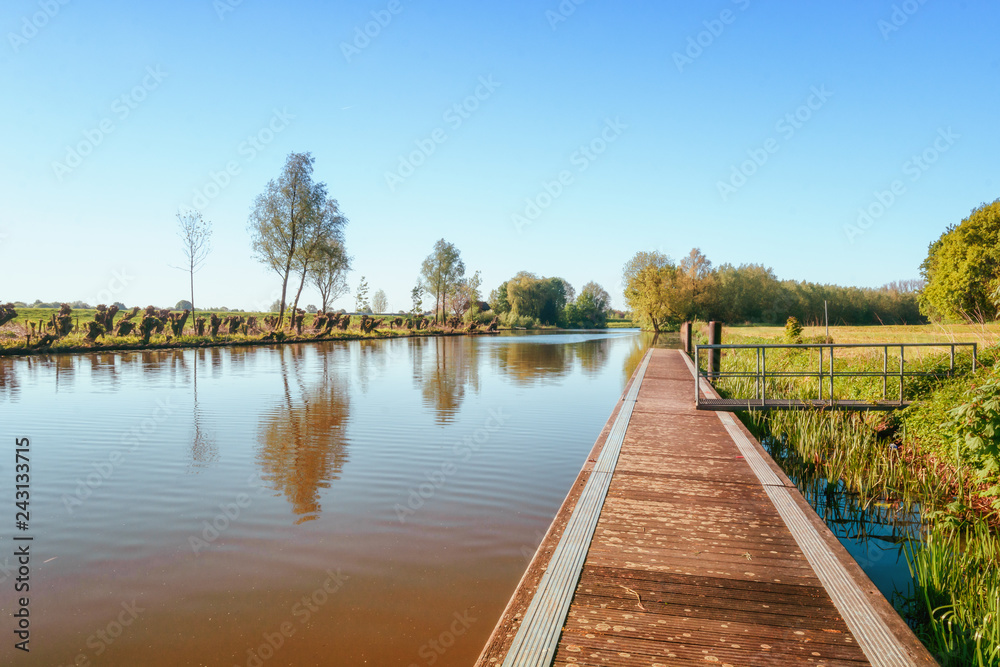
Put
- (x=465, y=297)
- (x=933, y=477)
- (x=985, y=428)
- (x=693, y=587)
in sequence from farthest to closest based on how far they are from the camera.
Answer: (x=465, y=297)
(x=933, y=477)
(x=985, y=428)
(x=693, y=587)

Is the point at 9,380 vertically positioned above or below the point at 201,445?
above

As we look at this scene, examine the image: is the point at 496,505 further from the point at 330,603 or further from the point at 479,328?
the point at 479,328

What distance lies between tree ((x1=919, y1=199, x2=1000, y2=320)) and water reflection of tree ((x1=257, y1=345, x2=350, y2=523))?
3390cm

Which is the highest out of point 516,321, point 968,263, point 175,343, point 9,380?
point 968,263

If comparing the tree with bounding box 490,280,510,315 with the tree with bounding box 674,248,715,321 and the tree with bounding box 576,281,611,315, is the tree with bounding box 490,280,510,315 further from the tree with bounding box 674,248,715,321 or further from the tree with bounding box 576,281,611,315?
the tree with bounding box 674,248,715,321

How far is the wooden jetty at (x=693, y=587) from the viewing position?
2404 millimetres

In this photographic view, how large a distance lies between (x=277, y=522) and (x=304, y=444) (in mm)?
2865

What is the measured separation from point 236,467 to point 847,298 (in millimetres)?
50225

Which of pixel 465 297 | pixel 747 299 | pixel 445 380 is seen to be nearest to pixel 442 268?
pixel 465 297

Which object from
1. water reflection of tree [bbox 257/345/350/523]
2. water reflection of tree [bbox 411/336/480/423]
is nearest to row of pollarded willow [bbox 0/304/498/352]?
water reflection of tree [bbox 411/336/480/423]

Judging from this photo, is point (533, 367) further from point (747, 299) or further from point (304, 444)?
point (747, 299)

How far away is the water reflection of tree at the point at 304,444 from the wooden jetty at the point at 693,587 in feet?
8.64

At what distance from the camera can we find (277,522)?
4.86 metres

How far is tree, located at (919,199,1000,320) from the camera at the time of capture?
32.2 metres
